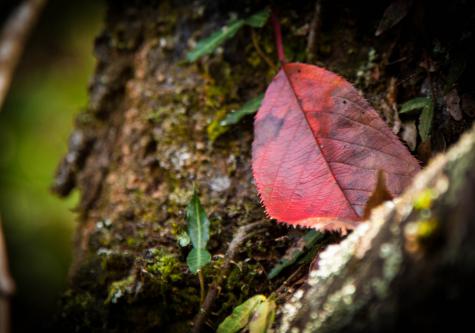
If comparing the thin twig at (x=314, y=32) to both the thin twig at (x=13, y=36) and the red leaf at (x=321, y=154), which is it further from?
the thin twig at (x=13, y=36)

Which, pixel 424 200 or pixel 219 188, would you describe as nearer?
pixel 424 200

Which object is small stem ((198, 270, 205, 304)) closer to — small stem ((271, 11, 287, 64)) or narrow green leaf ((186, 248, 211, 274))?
narrow green leaf ((186, 248, 211, 274))

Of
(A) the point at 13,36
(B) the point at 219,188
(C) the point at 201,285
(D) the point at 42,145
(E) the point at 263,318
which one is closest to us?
(E) the point at 263,318

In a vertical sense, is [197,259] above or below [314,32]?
below

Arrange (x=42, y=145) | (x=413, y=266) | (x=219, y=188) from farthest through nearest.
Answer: (x=42, y=145)
(x=219, y=188)
(x=413, y=266)

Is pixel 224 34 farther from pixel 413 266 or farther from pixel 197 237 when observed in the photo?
pixel 413 266

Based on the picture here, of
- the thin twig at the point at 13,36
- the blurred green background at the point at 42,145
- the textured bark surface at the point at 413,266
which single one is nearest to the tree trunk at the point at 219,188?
the textured bark surface at the point at 413,266

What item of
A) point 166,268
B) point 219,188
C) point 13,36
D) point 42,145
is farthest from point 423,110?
point 42,145
